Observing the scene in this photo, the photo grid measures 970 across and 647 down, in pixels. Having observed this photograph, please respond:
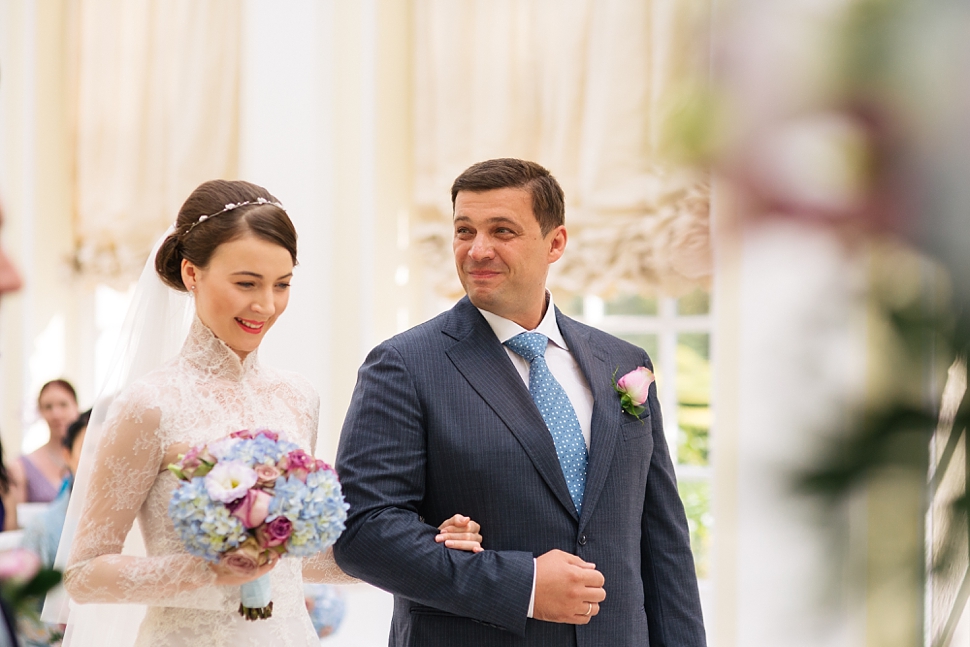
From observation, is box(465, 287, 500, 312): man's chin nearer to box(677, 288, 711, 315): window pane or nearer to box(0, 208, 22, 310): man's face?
box(677, 288, 711, 315): window pane

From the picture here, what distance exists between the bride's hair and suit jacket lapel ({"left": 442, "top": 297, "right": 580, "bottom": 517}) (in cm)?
44

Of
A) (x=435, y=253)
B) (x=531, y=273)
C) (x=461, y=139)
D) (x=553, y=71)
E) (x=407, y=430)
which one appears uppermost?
(x=553, y=71)

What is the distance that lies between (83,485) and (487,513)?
3.40 feet

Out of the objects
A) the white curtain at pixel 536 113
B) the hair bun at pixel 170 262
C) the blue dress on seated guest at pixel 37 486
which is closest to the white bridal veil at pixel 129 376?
the hair bun at pixel 170 262

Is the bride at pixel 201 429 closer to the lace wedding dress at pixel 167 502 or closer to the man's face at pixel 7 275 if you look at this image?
the lace wedding dress at pixel 167 502

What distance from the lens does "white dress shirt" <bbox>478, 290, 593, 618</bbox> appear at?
2268 millimetres

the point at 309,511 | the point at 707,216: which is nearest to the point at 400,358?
the point at 309,511

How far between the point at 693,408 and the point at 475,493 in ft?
10.4

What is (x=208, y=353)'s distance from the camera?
218 cm

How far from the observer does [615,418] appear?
7.29 feet

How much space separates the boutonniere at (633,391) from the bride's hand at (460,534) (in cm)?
48

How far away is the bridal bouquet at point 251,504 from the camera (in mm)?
1760

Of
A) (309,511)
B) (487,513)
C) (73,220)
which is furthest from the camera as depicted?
(73,220)

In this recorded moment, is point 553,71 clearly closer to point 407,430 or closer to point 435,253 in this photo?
point 435,253
